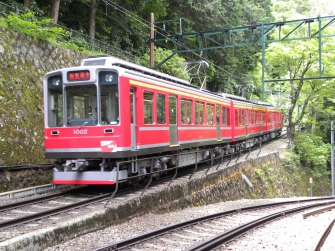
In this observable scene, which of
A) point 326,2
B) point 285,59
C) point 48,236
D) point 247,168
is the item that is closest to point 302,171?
point 285,59

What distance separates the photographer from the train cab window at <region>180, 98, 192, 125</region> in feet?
39.3

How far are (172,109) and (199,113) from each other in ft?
9.44

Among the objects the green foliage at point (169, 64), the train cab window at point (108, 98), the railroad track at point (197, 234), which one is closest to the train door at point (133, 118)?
the train cab window at point (108, 98)

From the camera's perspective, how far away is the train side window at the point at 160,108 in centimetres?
1010

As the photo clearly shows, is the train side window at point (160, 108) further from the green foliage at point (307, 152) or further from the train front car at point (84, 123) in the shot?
the green foliage at point (307, 152)

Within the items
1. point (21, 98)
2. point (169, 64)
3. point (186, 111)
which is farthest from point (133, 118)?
point (169, 64)

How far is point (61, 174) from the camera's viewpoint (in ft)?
28.2

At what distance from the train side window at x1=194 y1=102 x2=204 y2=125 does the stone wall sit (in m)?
5.36

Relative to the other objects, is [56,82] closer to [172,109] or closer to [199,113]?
[172,109]

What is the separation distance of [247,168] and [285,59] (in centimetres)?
940

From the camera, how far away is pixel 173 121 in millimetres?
11234

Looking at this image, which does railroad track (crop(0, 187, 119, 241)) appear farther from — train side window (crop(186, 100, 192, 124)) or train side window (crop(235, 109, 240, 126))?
train side window (crop(235, 109, 240, 126))

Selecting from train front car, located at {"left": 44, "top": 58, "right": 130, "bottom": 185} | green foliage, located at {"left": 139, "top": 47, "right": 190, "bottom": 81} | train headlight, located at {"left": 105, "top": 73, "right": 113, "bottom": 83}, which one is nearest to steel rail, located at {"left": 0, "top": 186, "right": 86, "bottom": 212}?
train front car, located at {"left": 44, "top": 58, "right": 130, "bottom": 185}

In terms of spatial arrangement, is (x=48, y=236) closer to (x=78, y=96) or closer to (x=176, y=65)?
(x=78, y=96)
